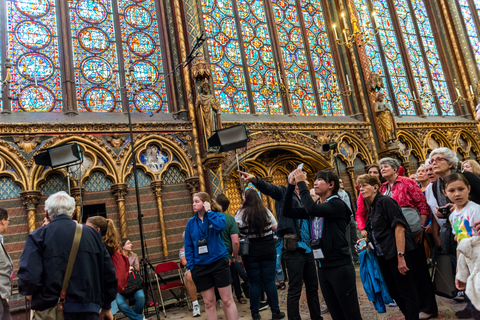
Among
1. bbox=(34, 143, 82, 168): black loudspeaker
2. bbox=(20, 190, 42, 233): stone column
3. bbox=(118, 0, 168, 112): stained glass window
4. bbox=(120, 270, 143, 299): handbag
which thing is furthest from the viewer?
bbox=(118, 0, 168, 112): stained glass window

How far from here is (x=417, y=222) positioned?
13.3 ft

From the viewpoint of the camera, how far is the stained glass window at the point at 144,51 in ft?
33.1

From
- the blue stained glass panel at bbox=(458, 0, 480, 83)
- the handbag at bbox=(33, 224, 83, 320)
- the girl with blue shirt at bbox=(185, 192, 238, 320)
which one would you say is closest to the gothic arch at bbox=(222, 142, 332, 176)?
the girl with blue shirt at bbox=(185, 192, 238, 320)

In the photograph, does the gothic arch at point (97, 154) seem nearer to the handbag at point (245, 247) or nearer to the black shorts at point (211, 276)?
the handbag at point (245, 247)

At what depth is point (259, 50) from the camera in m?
11.9

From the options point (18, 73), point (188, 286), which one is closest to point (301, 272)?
point (188, 286)

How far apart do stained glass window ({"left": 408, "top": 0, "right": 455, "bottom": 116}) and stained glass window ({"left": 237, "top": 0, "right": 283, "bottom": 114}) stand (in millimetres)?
6113

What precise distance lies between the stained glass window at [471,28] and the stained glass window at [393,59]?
3552 mm

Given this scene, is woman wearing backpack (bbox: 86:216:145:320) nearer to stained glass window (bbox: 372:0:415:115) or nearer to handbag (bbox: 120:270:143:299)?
handbag (bbox: 120:270:143:299)

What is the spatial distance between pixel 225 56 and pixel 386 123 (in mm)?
5306

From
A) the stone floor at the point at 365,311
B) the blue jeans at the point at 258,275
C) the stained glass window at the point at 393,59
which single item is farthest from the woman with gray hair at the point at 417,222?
the stained glass window at the point at 393,59

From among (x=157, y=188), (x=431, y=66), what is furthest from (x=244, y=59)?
(x=431, y=66)

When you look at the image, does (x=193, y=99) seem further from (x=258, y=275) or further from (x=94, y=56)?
(x=258, y=275)

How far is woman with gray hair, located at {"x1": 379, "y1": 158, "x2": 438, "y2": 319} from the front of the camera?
13.1 feet
